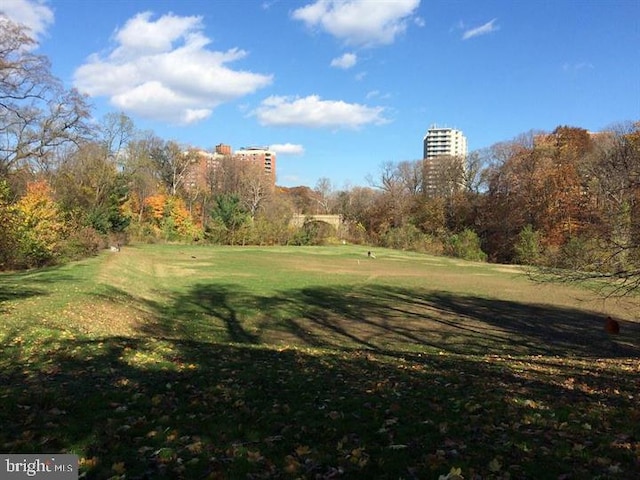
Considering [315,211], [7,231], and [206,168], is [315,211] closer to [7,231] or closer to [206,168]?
[206,168]

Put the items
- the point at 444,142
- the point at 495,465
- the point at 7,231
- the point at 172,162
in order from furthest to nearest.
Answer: the point at 444,142 < the point at 172,162 < the point at 7,231 < the point at 495,465

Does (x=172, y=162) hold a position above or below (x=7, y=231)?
above

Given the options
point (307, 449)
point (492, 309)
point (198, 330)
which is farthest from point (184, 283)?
point (307, 449)

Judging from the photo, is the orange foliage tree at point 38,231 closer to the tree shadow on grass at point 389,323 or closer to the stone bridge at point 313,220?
the tree shadow on grass at point 389,323

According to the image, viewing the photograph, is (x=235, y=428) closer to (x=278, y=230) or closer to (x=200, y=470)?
(x=200, y=470)

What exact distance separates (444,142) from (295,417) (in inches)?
5193

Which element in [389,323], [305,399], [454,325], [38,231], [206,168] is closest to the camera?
[305,399]

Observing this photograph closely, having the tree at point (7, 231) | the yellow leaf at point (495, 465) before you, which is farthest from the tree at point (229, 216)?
the yellow leaf at point (495, 465)

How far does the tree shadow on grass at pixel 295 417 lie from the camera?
4191 mm

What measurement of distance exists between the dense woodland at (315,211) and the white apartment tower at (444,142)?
146 ft

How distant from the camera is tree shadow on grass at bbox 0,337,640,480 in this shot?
419 centimetres

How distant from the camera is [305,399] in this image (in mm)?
6375

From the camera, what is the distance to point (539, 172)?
54062 millimetres

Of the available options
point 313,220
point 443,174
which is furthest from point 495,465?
point 443,174
